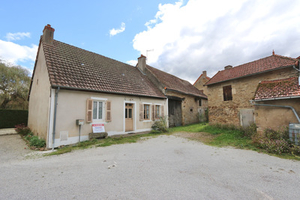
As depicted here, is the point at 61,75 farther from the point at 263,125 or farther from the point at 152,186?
the point at 263,125

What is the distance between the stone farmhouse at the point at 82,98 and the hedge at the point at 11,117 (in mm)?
7237

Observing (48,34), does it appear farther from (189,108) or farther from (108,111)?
(189,108)

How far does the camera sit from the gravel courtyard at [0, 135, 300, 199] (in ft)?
8.68

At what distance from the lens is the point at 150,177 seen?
3314 millimetres

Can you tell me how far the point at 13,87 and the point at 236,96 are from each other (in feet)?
72.4

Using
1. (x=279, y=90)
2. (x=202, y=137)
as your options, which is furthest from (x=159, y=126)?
(x=279, y=90)

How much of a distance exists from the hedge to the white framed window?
40.5 ft

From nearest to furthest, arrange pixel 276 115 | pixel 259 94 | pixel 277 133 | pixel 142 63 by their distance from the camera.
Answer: pixel 277 133 → pixel 276 115 → pixel 259 94 → pixel 142 63

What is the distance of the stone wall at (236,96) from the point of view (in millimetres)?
8328

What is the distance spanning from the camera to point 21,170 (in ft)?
12.3

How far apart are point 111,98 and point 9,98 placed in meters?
14.5

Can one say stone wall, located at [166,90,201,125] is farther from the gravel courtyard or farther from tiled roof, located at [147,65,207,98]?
the gravel courtyard

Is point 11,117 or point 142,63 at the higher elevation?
point 142,63

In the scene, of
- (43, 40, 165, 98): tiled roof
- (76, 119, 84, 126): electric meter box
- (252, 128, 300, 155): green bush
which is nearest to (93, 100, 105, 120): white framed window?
(43, 40, 165, 98): tiled roof
